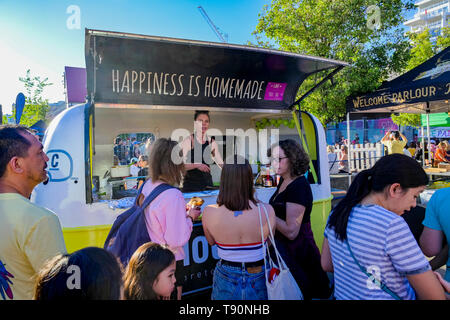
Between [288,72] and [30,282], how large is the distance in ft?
13.7

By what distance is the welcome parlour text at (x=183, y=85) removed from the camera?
140 inches

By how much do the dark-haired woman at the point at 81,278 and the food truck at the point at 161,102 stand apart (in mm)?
1934

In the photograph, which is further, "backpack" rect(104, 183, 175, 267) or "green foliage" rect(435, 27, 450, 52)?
"green foliage" rect(435, 27, 450, 52)

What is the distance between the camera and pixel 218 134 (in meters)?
7.27

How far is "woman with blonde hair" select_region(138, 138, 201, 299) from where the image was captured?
78.8 inches

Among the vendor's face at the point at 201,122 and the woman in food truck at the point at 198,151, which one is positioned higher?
the vendor's face at the point at 201,122

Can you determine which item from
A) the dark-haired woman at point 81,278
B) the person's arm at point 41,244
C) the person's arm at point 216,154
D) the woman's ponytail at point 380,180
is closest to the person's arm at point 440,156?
the person's arm at point 216,154

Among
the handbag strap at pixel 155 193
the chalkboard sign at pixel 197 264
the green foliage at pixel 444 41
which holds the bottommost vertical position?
the chalkboard sign at pixel 197 264

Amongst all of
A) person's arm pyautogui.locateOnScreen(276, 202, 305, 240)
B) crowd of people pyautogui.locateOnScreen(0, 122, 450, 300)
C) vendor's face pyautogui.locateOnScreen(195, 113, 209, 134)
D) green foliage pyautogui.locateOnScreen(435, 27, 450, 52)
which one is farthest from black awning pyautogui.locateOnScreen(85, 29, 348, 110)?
green foliage pyautogui.locateOnScreen(435, 27, 450, 52)

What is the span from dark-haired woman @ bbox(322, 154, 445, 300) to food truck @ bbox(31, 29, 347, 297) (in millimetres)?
2050

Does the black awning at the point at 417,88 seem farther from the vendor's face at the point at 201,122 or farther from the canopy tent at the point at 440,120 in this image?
the canopy tent at the point at 440,120

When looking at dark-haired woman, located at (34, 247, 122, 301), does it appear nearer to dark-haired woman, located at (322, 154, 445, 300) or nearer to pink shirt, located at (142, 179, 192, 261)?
pink shirt, located at (142, 179, 192, 261)
